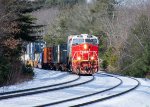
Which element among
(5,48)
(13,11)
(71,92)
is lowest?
(71,92)

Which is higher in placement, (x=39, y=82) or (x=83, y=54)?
(x=83, y=54)

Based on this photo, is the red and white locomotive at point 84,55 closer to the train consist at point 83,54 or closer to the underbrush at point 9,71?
the train consist at point 83,54

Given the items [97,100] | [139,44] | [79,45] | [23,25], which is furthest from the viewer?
[139,44]

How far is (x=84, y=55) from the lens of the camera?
33531 millimetres

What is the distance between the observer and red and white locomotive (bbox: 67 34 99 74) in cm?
3347

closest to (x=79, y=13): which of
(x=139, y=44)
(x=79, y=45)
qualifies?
(x=139, y=44)

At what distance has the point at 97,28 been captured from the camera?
62.8 m

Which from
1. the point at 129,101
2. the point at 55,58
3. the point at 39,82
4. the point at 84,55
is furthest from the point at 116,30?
the point at 129,101

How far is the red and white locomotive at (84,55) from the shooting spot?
33.5 meters

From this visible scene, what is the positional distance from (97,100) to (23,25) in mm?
13772

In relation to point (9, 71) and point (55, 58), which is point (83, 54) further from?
point (55, 58)

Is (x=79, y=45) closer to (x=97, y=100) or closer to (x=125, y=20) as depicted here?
(x=97, y=100)

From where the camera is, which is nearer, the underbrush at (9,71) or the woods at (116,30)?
the underbrush at (9,71)

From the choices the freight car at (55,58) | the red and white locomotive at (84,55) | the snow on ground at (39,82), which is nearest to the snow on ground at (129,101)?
the snow on ground at (39,82)
